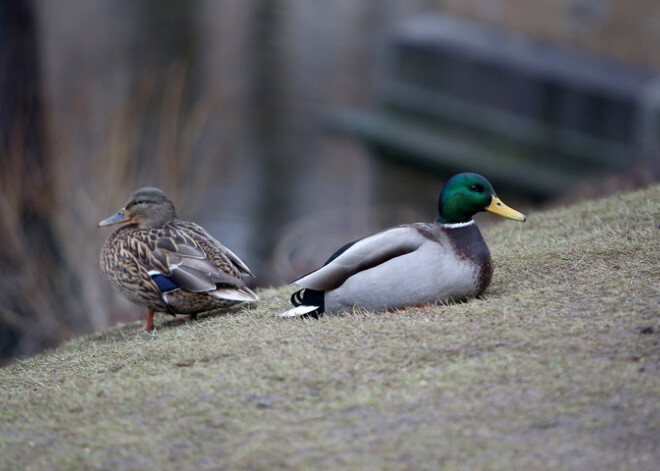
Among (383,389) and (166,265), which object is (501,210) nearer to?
(383,389)

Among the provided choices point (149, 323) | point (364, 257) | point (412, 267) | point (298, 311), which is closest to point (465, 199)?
point (412, 267)

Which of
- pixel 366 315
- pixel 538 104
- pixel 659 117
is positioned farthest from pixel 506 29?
pixel 366 315

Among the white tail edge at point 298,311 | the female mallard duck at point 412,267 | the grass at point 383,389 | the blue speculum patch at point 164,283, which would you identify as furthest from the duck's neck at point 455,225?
the blue speculum patch at point 164,283

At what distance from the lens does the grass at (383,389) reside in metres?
2.79

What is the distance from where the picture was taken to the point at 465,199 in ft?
14.1

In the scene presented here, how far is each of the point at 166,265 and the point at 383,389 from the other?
1800mm

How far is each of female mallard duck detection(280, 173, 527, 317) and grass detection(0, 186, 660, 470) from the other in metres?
0.10

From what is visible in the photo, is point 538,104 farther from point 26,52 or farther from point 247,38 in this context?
point 247,38

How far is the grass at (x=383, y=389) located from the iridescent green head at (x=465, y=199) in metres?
0.43

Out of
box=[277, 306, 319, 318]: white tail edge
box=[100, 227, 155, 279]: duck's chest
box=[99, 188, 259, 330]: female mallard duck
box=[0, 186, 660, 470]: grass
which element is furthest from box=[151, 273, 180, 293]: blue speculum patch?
box=[277, 306, 319, 318]: white tail edge

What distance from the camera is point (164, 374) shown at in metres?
3.56

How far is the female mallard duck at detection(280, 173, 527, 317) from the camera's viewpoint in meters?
4.11

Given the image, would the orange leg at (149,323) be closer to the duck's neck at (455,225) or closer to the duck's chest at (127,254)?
the duck's chest at (127,254)

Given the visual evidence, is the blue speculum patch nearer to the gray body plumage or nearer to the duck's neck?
the gray body plumage
